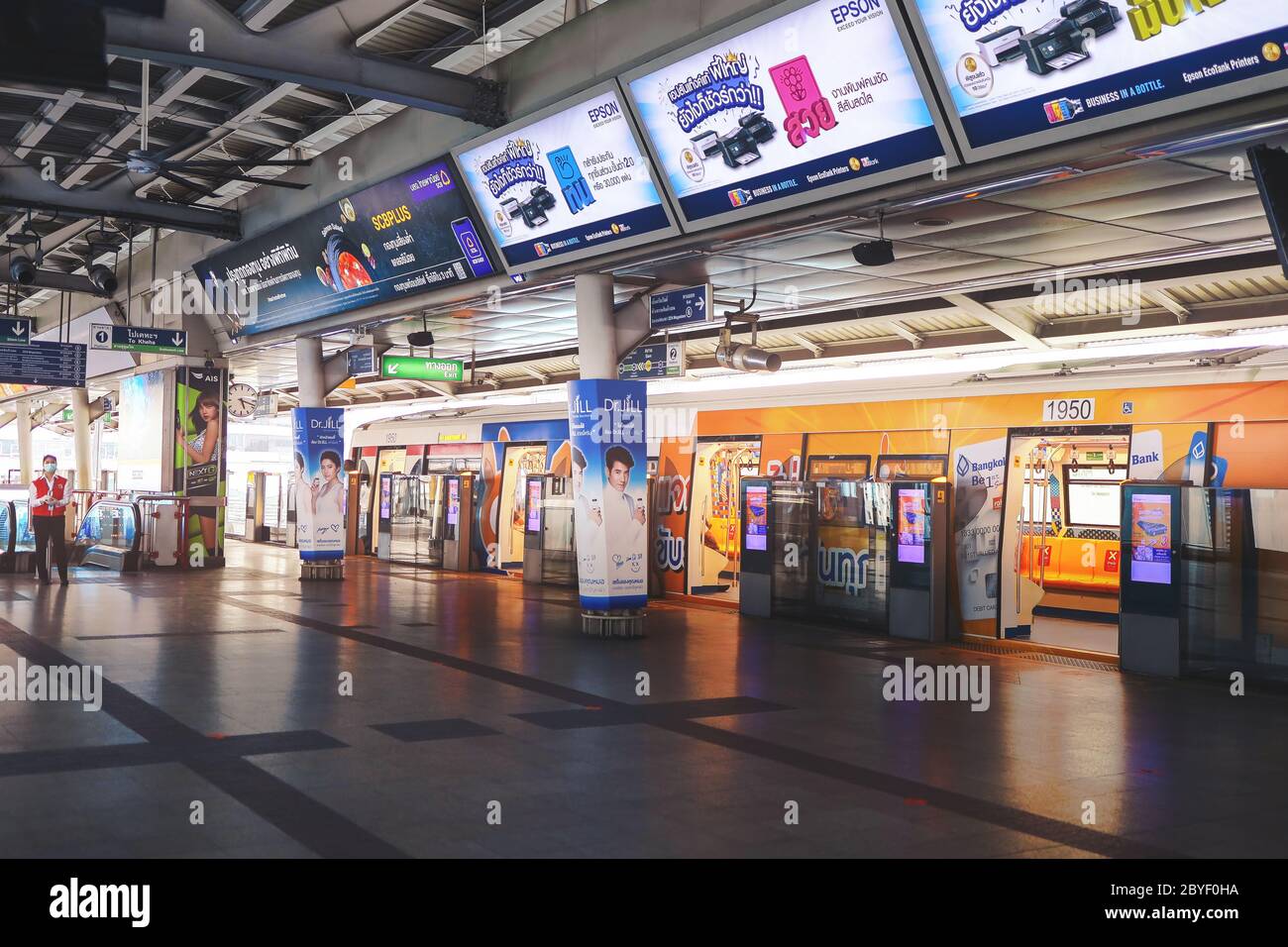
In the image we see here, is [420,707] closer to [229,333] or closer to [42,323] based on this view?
[229,333]

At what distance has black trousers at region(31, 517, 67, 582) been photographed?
15836 millimetres

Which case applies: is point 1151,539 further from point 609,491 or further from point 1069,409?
point 609,491

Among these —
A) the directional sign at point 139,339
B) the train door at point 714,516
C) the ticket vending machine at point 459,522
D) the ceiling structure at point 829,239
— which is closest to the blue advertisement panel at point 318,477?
the ceiling structure at point 829,239

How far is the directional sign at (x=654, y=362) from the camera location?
12969mm

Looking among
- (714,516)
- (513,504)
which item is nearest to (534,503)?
(513,504)

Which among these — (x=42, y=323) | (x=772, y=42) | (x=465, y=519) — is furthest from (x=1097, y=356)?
(x=42, y=323)

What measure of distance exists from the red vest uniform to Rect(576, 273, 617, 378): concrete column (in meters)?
8.41

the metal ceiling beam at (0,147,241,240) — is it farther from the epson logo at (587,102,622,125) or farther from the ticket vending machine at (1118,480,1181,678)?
the ticket vending machine at (1118,480,1181,678)

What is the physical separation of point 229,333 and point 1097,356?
1420cm

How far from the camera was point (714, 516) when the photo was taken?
17141mm

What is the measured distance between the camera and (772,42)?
8406mm

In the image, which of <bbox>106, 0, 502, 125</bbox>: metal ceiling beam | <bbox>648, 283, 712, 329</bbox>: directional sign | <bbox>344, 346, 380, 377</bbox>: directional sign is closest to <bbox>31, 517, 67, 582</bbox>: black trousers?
<bbox>344, 346, 380, 377</bbox>: directional sign

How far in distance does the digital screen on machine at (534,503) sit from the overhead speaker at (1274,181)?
564 inches
